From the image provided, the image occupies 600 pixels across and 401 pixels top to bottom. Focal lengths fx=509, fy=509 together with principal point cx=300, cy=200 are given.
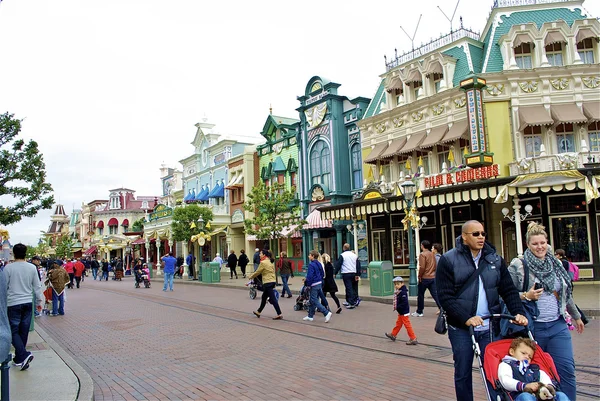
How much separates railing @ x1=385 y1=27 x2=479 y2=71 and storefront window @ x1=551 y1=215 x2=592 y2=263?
31.1 ft

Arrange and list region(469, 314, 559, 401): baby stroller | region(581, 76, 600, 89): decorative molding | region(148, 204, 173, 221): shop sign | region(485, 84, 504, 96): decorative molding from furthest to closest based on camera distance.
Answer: region(148, 204, 173, 221): shop sign < region(485, 84, 504, 96): decorative molding < region(581, 76, 600, 89): decorative molding < region(469, 314, 559, 401): baby stroller

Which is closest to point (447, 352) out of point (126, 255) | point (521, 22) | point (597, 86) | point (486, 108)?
point (486, 108)

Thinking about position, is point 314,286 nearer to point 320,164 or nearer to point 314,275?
point 314,275

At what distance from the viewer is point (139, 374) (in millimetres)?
7441

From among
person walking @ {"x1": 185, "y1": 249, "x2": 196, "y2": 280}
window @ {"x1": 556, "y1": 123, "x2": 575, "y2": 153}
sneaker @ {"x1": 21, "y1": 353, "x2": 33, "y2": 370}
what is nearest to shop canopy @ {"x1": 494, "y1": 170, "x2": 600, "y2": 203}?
window @ {"x1": 556, "y1": 123, "x2": 575, "y2": 153}

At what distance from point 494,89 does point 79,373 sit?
62.9 ft

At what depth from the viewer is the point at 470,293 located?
4488 mm

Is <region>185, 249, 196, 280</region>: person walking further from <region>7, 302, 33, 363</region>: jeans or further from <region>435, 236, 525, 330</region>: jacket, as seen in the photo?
<region>435, 236, 525, 330</region>: jacket

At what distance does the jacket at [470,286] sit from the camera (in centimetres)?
446

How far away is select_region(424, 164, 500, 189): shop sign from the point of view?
19552mm

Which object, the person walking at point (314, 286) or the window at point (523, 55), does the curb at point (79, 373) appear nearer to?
the person walking at point (314, 286)

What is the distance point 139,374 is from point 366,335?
4.73 metres

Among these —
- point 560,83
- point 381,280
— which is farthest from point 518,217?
point 381,280

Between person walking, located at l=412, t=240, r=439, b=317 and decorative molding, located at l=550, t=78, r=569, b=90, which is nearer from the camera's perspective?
person walking, located at l=412, t=240, r=439, b=317
